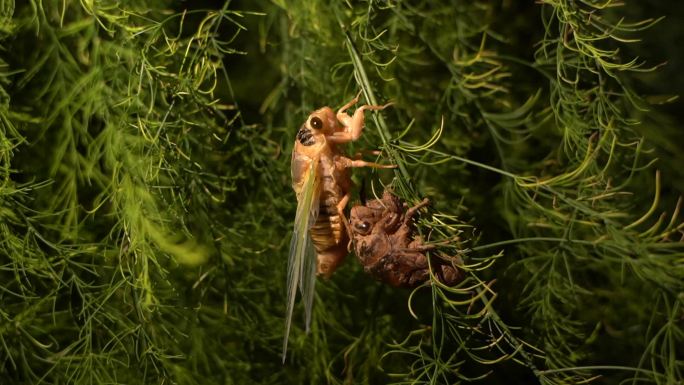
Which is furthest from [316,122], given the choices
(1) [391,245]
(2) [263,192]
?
(2) [263,192]

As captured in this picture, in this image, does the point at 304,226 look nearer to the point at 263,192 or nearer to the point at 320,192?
the point at 320,192

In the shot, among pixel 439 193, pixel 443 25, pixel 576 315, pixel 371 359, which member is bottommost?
pixel 576 315

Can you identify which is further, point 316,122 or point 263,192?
point 263,192

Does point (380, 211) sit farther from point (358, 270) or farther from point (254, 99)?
point (254, 99)

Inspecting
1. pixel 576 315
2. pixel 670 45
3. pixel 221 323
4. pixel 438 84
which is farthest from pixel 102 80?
pixel 670 45

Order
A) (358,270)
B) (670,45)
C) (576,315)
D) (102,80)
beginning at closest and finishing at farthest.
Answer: (102,80)
(358,270)
(576,315)
(670,45)
